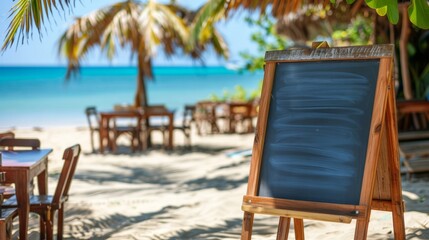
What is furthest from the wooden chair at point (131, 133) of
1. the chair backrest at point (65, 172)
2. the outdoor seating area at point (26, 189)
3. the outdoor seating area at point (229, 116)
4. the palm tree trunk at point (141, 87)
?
the chair backrest at point (65, 172)

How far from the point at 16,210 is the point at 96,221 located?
5.69 ft

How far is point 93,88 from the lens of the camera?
53.1 m

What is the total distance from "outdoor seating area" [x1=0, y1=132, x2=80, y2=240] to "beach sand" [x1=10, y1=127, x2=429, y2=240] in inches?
21.0

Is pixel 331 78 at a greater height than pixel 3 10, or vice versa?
pixel 3 10

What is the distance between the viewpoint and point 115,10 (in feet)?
39.5

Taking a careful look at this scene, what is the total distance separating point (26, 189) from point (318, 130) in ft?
6.06

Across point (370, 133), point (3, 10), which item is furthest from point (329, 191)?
point (3, 10)

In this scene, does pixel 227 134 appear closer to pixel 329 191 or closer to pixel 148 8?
pixel 148 8

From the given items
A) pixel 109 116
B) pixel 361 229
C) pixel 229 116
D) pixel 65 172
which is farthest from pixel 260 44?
pixel 361 229

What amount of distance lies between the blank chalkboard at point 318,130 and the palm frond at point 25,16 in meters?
1.33

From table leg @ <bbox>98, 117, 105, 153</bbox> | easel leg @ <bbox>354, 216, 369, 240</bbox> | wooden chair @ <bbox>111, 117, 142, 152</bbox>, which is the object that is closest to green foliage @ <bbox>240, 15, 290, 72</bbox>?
wooden chair @ <bbox>111, 117, 142, 152</bbox>

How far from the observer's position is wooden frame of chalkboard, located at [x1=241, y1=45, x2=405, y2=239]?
3193mm

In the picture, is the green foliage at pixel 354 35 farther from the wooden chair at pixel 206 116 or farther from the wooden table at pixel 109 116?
the wooden table at pixel 109 116

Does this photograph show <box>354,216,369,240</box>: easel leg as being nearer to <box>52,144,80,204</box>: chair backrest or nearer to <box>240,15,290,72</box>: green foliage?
<box>52,144,80,204</box>: chair backrest
